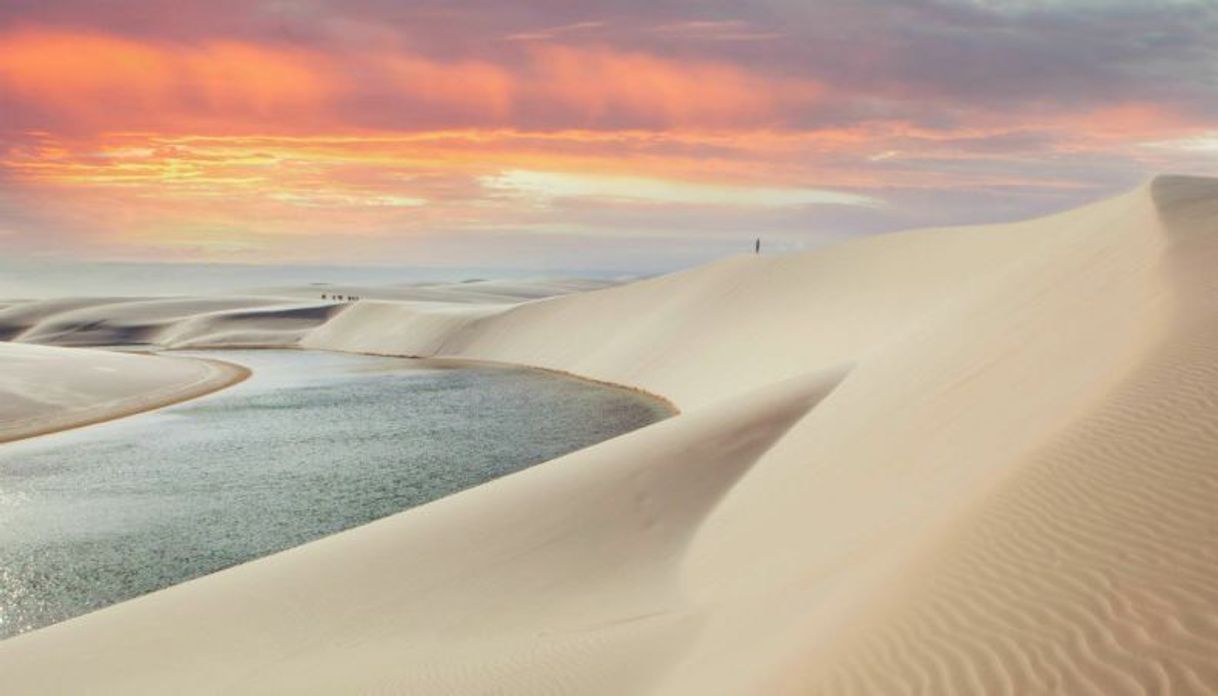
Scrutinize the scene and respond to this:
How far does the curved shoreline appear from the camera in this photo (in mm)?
26013

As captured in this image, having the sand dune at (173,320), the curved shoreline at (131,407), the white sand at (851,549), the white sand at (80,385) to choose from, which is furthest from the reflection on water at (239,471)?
the sand dune at (173,320)

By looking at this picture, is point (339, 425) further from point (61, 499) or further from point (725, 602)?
point (725, 602)

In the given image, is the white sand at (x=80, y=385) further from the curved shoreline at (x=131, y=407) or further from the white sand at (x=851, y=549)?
the white sand at (x=851, y=549)

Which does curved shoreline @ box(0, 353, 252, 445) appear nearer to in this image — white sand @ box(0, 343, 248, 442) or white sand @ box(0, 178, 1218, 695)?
white sand @ box(0, 343, 248, 442)

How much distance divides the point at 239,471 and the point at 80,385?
16.9m

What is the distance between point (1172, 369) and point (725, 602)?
4229mm

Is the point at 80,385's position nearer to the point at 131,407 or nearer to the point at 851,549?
the point at 131,407

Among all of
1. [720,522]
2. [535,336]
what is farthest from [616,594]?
[535,336]

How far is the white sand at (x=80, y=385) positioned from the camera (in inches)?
1105

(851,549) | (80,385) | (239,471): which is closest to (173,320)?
(80,385)

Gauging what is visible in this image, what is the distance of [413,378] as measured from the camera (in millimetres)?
43500

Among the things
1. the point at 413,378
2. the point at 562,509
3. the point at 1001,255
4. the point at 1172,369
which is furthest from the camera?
the point at 413,378

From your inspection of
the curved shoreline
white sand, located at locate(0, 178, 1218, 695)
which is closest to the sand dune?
the curved shoreline

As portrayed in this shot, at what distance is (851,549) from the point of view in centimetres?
773
